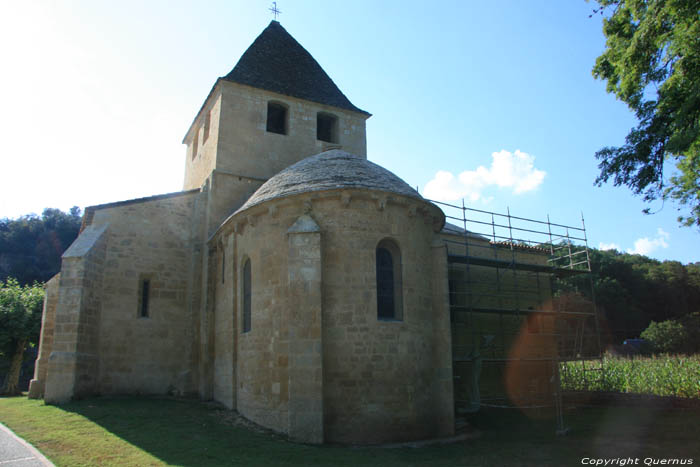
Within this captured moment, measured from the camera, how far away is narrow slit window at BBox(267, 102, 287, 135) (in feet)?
69.7

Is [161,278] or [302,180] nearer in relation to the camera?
[302,180]

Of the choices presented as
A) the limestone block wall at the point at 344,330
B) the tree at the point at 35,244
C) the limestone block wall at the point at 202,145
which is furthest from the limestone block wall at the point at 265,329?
the tree at the point at 35,244

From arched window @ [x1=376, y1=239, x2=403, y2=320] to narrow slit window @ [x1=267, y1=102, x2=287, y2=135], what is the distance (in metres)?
9.60

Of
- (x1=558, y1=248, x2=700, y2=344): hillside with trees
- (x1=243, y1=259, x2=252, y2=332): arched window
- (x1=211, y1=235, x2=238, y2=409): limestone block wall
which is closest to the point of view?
(x1=243, y1=259, x2=252, y2=332): arched window

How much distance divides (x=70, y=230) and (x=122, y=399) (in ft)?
169

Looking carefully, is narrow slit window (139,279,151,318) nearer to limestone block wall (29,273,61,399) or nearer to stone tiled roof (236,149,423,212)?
limestone block wall (29,273,61,399)

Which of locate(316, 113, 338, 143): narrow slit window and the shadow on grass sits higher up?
locate(316, 113, 338, 143): narrow slit window

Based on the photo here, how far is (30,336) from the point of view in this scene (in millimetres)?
25531

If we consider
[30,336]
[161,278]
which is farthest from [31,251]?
[161,278]

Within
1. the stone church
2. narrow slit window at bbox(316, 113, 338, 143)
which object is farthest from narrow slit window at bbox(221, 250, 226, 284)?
narrow slit window at bbox(316, 113, 338, 143)

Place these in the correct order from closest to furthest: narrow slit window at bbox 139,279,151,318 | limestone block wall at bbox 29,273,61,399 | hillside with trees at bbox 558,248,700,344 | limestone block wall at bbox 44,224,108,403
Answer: limestone block wall at bbox 44,224,108,403 → narrow slit window at bbox 139,279,151,318 → limestone block wall at bbox 29,273,61,399 → hillside with trees at bbox 558,248,700,344

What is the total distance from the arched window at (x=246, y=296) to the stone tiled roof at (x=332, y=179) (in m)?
1.87

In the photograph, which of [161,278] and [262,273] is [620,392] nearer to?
[262,273]

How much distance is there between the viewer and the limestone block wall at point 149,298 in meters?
16.7
